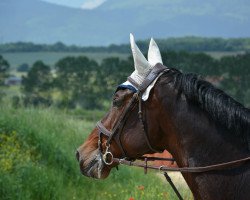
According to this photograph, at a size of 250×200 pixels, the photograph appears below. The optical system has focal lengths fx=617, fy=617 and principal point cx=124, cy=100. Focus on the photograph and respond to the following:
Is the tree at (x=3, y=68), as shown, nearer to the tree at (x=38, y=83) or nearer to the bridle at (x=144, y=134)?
the tree at (x=38, y=83)

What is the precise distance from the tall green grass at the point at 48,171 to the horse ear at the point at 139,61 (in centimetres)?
445

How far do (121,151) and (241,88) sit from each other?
2447cm

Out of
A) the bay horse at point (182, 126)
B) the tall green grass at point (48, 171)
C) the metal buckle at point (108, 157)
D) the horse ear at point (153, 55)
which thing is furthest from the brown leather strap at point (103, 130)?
the tall green grass at point (48, 171)

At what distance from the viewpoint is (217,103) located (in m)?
4.11

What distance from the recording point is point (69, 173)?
10742 mm

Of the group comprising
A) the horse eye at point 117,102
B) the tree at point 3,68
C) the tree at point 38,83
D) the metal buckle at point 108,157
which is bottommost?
the tree at point 38,83

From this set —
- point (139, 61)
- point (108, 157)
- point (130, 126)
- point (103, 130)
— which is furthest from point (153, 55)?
point (108, 157)

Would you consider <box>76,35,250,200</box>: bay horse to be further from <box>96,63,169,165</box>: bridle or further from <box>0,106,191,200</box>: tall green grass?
<box>0,106,191,200</box>: tall green grass

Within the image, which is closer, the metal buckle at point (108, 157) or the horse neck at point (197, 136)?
the horse neck at point (197, 136)

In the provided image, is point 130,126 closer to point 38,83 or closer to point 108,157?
point 108,157

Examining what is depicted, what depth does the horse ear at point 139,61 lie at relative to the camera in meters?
4.32

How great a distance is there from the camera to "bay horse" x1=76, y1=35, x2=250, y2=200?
4.11 metres

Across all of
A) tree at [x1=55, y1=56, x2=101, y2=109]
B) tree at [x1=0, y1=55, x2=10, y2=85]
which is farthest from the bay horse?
tree at [x1=0, y1=55, x2=10, y2=85]

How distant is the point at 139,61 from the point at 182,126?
0.55 meters
